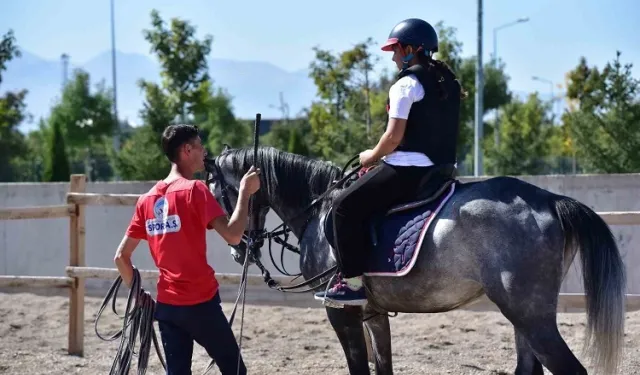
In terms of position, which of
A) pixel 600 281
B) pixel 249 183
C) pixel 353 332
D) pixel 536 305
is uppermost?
pixel 249 183

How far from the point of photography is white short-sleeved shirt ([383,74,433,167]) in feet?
15.8

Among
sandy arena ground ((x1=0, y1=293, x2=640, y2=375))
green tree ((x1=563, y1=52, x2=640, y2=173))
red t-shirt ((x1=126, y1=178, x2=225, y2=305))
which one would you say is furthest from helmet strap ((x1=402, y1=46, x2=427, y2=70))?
green tree ((x1=563, y1=52, x2=640, y2=173))

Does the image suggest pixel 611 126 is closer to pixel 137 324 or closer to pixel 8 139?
pixel 137 324

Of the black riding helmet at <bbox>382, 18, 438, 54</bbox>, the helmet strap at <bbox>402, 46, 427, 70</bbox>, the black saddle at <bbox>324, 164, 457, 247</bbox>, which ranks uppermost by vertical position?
the black riding helmet at <bbox>382, 18, 438, 54</bbox>

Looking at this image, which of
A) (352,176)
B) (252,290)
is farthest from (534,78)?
(352,176)

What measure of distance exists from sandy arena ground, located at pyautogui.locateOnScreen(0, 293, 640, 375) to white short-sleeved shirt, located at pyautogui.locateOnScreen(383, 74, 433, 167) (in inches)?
104

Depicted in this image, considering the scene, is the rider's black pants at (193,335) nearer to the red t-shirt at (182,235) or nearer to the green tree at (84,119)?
the red t-shirt at (182,235)

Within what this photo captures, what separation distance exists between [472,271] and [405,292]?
0.50 m

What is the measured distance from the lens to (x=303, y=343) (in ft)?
27.8

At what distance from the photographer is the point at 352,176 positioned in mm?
5434

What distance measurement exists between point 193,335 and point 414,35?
2089 mm

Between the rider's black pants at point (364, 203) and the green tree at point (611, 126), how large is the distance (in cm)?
1154

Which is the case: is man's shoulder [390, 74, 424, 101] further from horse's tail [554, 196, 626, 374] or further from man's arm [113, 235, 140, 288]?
man's arm [113, 235, 140, 288]

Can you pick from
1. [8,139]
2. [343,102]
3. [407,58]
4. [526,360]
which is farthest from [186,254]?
[8,139]
